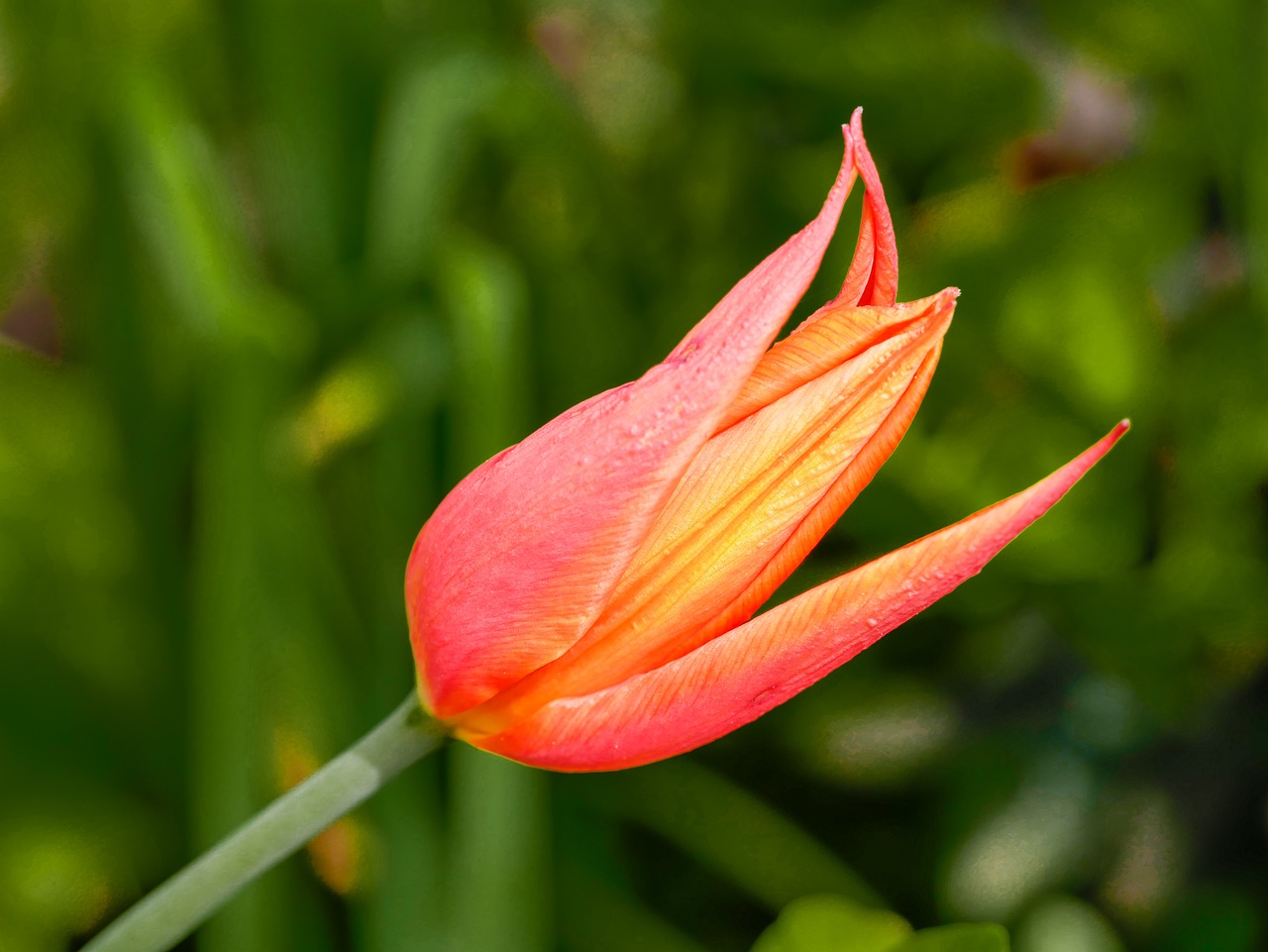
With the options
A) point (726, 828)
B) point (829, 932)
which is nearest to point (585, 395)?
point (726, 828)

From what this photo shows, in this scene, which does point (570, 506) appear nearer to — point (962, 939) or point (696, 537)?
point (696, 537)

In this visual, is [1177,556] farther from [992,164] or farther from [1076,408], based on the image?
[992,164]

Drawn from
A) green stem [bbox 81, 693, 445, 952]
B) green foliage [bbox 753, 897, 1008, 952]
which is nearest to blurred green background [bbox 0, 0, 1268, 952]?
green foliage [bbox 753, 897, 1008, 952]

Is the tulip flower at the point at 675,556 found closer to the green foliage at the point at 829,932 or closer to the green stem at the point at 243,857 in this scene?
the green stem at the point at 243,857

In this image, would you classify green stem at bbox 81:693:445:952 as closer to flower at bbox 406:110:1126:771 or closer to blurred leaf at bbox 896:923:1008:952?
flower at bbox 406:110:1126:771

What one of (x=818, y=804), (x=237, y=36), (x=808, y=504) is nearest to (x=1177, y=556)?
(x=818, y=804)

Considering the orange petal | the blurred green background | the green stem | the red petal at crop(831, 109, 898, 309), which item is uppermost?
the red petal at crop(831, 109, 898, 309)

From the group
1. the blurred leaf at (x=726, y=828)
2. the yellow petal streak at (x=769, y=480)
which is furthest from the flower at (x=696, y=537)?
the blurred leaf at (x=726, y=828)
